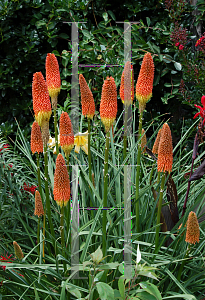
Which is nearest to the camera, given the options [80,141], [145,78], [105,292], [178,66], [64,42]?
[105,292]

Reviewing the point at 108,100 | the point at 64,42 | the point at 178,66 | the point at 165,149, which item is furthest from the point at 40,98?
the point at 64,42

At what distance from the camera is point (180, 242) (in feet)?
5.34

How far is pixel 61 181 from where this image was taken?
1.32 meters

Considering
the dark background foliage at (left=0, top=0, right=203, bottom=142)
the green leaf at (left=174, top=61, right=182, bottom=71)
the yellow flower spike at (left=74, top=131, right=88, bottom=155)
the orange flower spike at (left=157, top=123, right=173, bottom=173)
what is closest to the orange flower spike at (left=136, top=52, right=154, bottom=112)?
the orange flower spike at (left=157, top=123, right=173, bottom=173)

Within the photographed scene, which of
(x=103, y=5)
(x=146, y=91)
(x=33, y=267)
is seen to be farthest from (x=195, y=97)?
(x=33, y=267)

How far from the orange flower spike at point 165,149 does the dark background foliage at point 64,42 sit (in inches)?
75.3

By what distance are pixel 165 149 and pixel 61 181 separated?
47cm

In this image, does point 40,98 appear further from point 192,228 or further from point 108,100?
point 192,228

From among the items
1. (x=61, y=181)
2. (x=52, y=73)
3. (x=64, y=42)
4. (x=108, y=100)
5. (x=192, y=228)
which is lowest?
(x=192, y=228)

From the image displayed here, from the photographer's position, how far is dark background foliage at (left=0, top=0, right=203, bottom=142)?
10.6ft

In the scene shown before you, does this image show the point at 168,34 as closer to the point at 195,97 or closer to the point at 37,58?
the point at 195,97

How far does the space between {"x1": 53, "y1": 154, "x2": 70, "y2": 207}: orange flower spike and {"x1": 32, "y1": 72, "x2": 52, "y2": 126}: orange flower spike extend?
26 cm

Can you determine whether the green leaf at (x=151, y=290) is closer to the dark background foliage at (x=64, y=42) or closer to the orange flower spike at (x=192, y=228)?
the orange flower spike at (x=192, y=228)

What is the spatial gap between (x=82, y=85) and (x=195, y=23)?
250cm
